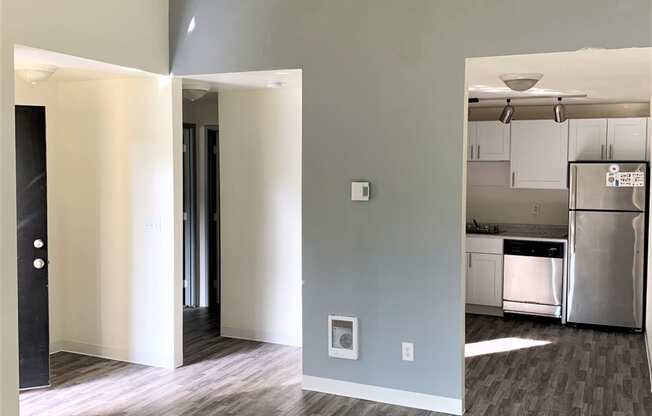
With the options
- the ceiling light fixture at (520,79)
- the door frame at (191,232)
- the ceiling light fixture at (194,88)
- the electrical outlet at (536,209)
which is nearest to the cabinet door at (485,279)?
the electrical outlet at (536,209)

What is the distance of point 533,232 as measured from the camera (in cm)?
690

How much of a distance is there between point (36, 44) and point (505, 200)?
16.9 feet

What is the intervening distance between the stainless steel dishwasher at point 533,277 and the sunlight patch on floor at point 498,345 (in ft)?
2.44

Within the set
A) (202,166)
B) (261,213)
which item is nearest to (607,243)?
(261,213)

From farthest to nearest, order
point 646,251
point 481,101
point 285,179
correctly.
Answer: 1. point 481,101
2. point 646,251
3. point 285,179

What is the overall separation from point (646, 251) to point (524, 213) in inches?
55.8

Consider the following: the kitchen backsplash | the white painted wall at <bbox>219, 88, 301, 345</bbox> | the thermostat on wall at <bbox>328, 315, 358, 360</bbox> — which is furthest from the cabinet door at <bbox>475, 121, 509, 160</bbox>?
the thermostat on wall at <bbox>328, 315, 358, 360</bbox>

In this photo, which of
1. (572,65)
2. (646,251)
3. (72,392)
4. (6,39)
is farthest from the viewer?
(646,251)

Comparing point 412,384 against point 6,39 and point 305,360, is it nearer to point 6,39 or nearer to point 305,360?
point 305,360

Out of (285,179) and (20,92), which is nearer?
(20,92)

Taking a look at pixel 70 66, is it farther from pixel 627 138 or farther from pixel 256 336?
pixel 627 138

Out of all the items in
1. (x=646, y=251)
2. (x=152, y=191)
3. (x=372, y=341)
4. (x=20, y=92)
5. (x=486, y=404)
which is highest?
(x=20, y=92)

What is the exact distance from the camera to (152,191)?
16.2 ft

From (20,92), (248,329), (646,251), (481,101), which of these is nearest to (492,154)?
(481,101)
